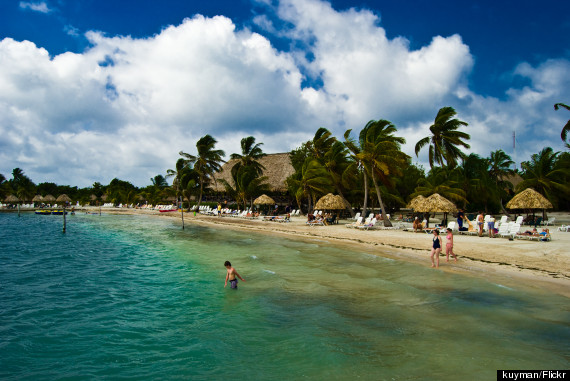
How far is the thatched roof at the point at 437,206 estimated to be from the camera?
54.5 feet

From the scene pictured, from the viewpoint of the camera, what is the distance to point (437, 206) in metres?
16.8

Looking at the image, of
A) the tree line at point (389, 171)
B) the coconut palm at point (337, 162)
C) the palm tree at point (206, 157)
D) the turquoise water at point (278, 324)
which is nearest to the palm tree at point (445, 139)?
the tree line at point (389, 171)

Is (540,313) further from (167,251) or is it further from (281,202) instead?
(281,202)

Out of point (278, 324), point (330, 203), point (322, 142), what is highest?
point (322, 142)

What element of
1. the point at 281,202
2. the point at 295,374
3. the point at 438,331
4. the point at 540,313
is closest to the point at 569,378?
the point at 438,331

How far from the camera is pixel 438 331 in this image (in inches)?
222

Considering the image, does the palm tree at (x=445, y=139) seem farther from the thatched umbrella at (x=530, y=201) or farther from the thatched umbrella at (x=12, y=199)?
the thatched umbrella at (x=12, y=199)

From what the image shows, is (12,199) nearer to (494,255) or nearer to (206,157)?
(206,157)

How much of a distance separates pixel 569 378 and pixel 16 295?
38.1 ft

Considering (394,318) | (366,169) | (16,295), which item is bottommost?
(16,295)

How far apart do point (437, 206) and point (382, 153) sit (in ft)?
15.2

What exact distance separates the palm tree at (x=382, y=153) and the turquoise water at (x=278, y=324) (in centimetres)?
935

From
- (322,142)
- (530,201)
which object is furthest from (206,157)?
(530,201)

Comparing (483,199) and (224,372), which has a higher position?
(483,199)
